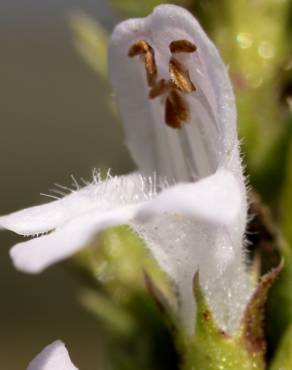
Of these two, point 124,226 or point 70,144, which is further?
point 70,144

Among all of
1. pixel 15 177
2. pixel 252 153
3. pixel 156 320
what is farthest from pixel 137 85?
pixel 15 177

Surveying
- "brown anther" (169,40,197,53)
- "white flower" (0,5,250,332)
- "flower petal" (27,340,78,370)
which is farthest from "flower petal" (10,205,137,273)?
"brown anther" (169,40,197,53)

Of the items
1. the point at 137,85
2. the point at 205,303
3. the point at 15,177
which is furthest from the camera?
the point at 15,177

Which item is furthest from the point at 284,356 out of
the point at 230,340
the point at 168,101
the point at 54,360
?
the point at 168,101

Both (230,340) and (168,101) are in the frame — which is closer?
(230,340)

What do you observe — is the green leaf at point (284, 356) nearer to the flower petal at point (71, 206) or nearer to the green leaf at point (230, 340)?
the green leaf at point (230, 340)

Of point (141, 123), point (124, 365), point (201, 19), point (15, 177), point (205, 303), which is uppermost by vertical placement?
point (201, 19)

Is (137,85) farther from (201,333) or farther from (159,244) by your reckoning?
(201,333)

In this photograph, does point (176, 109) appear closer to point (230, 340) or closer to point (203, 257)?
point (203, 257)
